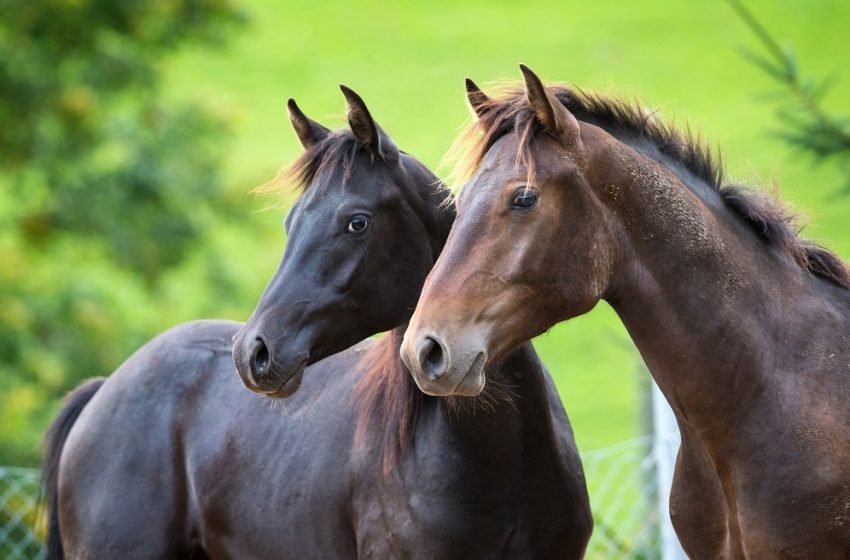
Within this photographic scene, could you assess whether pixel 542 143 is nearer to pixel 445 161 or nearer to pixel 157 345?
pixel 445 161

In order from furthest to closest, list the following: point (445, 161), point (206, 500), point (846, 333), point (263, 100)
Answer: point (263, 100) → point (206, 500) → point (445, 161) → point (846, 333)

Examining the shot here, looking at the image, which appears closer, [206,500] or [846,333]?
[846,333]

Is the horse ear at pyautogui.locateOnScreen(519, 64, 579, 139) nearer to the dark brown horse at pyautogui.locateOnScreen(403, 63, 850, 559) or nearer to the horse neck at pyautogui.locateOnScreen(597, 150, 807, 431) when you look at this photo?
the dark brown horse at pyautogui.locateOnScreen(403, 63, 850, 559)

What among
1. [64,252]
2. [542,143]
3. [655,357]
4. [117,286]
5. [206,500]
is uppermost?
[542,143]

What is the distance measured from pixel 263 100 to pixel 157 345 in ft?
71.3

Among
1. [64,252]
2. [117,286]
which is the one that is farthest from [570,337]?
[64,252]

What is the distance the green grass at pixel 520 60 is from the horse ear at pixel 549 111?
1419 cm

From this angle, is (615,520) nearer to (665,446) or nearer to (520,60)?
(665,446)

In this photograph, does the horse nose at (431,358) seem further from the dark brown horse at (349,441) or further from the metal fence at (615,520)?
the metal fence at (615,520)

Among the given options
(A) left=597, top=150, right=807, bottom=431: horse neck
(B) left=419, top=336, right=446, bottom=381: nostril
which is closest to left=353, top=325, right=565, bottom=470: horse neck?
(A) left=597, top=150, right=807, bottom=431: horse neck

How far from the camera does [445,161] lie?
3783 mm

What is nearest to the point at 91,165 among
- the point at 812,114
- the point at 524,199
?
the point at 812,114

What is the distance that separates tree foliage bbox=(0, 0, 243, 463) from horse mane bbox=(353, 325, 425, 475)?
655 cm

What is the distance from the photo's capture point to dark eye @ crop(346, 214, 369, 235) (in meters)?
4.08
